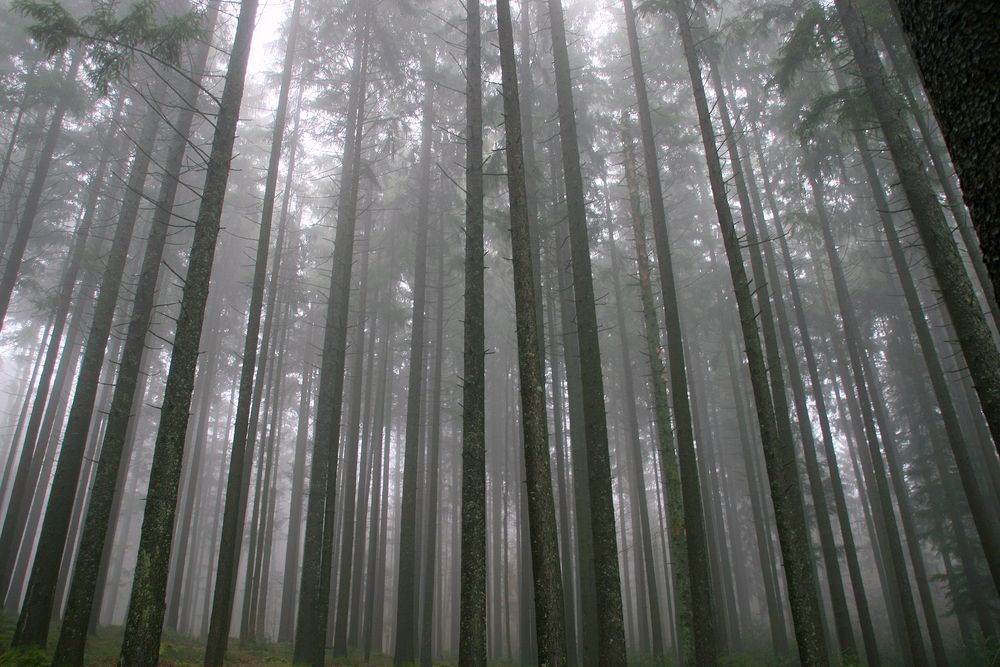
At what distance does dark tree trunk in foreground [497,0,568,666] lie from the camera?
6.49m

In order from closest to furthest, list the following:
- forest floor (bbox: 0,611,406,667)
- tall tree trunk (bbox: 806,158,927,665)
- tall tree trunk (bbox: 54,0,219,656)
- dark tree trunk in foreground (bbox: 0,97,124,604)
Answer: tall tree trunk (bbox: 54,0,219,656) < forest floor (bbox: 0,611,406,667) < tall tree trunk (bbox: 806,158,927,665) < dark tree trunk in foreground (bbox: 0,97,124,604)

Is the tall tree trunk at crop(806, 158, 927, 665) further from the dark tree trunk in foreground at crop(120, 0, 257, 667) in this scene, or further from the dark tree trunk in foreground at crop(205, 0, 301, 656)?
the dark tree trunk in foreground at crop(205, 0, 301, 656)

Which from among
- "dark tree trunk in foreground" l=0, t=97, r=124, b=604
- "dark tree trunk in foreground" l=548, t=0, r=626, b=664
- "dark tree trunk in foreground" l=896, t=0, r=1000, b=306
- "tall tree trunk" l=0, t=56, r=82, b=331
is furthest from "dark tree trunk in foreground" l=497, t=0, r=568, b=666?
"tall tree trunk" l=0, t=56, r=82, b=331

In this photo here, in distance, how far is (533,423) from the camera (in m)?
7.28

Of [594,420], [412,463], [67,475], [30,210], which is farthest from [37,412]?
[594,420]

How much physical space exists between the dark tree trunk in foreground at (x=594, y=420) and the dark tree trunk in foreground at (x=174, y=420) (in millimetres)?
6001

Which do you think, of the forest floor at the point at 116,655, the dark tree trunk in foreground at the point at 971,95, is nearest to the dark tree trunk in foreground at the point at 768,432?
the dark tree trunk in foreground at the point at 971,95

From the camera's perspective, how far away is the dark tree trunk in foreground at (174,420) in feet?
21.9

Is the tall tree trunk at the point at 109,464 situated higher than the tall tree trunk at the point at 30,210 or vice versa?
the tall tree trunk at the point at 30,210

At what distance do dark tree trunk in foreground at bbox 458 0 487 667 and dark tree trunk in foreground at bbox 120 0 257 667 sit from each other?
13.1ft

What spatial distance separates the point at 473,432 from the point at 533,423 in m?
1.56

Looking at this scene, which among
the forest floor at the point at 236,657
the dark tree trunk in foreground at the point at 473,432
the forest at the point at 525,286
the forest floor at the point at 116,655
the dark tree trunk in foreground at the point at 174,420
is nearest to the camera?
the dark tree trunk in foreground at the point at 174,420

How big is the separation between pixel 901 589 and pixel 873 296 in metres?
13.5

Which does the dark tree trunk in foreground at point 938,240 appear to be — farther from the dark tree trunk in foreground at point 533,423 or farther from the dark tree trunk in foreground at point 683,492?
the dark tree trunk in foreground at point 533,423
